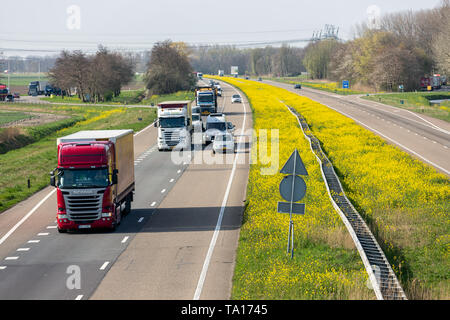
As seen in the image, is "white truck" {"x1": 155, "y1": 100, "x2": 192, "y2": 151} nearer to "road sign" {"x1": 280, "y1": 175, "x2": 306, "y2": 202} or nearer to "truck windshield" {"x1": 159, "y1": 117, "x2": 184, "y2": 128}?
"truck windshield" {"x1": 159, "y1": 117, "x2": 184, "y2": 128}

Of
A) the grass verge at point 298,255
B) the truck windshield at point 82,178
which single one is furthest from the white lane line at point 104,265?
the grass verge at point 298,255

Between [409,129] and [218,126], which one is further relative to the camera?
[409,129]

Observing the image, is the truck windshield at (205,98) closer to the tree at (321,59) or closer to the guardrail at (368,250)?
the guardrail at (368,250)

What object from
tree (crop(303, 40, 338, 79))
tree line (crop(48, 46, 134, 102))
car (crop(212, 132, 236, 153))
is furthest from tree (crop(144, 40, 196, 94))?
car (crop(212, 132, 236, 153))

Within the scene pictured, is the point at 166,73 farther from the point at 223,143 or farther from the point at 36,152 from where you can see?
the point at 223,143

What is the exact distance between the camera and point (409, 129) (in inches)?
2360

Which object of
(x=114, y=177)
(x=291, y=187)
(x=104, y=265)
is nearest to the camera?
(x=291, y=187)

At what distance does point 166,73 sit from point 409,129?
67.9 m

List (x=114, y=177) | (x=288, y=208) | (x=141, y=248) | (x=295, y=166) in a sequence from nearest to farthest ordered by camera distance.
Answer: (x=295, y=166) < (x=288, y=208) < (x=141, y=248) < (x=114, y=177)

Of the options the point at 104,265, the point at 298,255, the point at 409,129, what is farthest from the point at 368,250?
the point at 409,129

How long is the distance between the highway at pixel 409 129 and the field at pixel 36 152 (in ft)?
80.9

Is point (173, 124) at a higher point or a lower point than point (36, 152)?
higher

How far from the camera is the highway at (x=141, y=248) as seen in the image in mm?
15883
